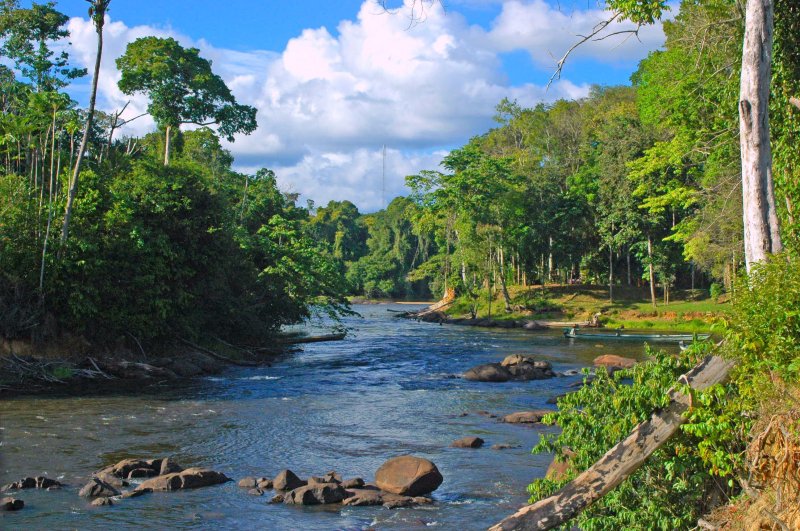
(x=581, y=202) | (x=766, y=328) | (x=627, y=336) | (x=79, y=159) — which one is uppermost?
(x=581, y=202)

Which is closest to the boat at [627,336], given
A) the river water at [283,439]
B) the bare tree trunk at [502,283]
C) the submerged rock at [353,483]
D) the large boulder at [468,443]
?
the river water at [283,439]

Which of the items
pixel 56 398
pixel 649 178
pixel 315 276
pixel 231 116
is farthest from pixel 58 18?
pixel 649 178

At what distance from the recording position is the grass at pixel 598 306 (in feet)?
152

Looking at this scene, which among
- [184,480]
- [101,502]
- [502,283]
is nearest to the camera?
[101,502]

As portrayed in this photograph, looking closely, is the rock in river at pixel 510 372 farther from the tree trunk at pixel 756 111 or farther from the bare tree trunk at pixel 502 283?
the bare tree trunk at pixel 502 283

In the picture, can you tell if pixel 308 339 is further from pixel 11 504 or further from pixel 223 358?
pixel 11 504

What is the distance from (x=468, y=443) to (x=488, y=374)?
10.3 metres

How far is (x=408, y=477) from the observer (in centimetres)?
1255

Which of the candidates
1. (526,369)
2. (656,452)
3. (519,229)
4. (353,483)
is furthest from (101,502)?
(519,229)

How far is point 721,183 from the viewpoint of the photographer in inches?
1124

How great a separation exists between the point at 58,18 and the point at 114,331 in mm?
26322

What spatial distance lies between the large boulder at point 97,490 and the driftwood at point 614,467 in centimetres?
744

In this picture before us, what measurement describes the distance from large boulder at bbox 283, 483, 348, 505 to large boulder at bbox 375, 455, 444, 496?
0.84 meters

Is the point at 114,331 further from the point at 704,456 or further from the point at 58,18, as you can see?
the point at 58,18
